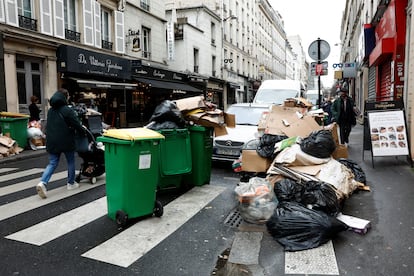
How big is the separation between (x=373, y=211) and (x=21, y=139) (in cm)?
1028

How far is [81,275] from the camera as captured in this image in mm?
3201

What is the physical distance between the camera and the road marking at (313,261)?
3234mm

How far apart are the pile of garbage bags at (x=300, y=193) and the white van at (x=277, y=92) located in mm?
8787

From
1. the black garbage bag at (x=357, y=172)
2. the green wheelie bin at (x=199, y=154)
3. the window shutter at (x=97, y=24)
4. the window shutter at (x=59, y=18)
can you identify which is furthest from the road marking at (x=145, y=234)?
the window shutter at (x=97, y=24)

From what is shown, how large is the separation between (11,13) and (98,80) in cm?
529

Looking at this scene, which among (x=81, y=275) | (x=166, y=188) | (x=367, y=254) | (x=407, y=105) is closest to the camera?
(x=81, y=275)

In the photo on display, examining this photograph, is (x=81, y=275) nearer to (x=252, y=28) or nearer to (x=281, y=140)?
(x=281, y=140)

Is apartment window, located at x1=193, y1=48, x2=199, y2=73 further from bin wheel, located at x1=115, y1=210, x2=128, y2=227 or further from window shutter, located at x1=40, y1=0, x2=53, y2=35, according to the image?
bin wheel, located at x1=115, y1=210, x2=128, y2=227

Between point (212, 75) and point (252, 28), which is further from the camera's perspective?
point (252, 28)

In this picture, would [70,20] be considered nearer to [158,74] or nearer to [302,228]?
[158,74]

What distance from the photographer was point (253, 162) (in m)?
6.29

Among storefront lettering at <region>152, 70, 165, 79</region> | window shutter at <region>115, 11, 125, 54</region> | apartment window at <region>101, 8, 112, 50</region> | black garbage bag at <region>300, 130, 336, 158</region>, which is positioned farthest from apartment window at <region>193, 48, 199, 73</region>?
black garbage bag at <region>300, 130, 336, 158</region>

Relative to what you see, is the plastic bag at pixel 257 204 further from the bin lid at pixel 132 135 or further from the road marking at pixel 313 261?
the bin lid at pixel 132 135

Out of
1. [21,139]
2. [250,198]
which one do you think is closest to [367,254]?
[250,198]
